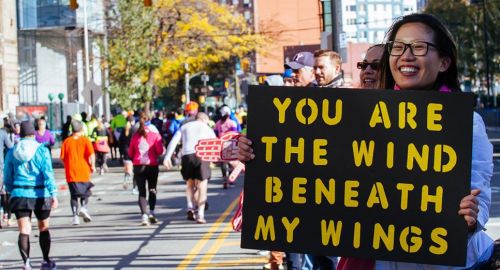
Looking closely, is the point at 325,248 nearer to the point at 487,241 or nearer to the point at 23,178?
the point at 487,241

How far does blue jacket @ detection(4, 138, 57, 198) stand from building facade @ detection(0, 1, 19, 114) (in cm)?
3902

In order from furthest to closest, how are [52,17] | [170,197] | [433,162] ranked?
[52,17] < [170,197] < [433,162]

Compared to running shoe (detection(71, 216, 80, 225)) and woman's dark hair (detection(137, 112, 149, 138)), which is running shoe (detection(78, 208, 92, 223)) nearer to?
running shoe (detection(71, 216, 80, 225))

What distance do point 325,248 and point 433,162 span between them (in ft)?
1.88

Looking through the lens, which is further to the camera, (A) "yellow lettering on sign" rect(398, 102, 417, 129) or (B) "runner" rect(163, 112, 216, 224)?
(B) "runner" rect(163, 112, 216, 224)

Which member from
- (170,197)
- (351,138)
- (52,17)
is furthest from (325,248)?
(52,17)

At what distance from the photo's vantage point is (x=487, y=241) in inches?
171

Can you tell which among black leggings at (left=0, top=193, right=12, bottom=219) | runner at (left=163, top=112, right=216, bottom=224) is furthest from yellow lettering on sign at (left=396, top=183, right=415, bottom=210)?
black leggings at (left=0, top=193, right=12, bottom=219)

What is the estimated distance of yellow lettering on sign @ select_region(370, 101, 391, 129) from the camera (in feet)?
13.8

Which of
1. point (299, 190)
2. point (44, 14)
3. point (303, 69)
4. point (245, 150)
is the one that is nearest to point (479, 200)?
point (299, 190)

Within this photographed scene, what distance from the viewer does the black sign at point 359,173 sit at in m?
4.12

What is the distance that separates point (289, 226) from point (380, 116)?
592 millimetres

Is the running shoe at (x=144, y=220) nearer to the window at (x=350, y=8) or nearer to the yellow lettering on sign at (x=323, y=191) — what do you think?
the window at (x=350, y=8)

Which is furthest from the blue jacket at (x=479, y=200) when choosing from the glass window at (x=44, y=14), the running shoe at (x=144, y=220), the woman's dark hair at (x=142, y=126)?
the glass window at (x=44, y=14)
